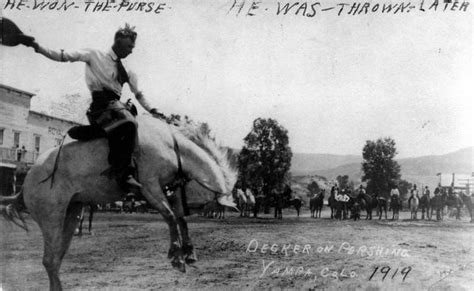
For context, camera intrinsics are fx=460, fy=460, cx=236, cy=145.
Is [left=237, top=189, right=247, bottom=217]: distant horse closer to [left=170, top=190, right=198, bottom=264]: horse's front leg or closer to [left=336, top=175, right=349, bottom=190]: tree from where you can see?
[left=170, top=190, right=198, bottom=264]: horse's front leg

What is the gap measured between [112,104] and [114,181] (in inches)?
29.5

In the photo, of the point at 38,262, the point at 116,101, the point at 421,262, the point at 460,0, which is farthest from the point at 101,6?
the point at 421,262

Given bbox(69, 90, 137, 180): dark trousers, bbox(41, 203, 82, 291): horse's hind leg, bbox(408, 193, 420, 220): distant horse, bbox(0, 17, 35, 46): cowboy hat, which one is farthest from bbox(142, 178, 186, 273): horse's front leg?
bbox(408, 193, 420, 220): distant horse

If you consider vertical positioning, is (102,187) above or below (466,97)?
below

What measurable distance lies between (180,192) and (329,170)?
2.43m

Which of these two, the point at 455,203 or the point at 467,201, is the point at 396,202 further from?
the point at 467,201

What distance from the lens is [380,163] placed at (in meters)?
5.90

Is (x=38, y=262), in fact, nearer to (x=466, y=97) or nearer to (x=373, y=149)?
(x=373, y=149)

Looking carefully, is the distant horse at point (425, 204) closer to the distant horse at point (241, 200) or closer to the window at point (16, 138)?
the distant horse at point (241, 200)

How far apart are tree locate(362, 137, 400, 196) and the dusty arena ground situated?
88 cm

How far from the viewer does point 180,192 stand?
15.2 feet

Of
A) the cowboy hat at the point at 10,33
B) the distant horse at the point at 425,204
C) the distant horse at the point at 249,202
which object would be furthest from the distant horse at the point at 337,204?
the cowboy hat at the point at 10,33

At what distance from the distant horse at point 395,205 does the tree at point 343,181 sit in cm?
75

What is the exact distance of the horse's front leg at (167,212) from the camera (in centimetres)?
425
